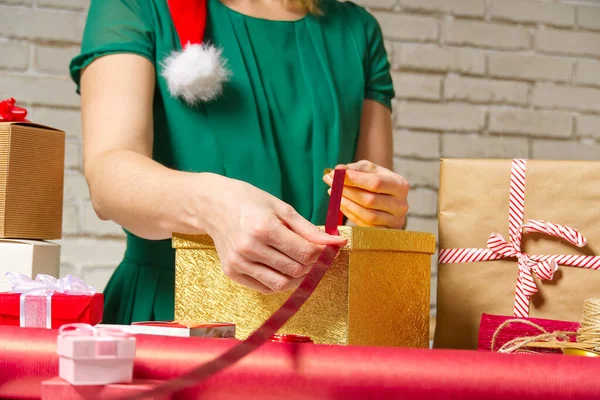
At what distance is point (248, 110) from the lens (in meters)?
0.94

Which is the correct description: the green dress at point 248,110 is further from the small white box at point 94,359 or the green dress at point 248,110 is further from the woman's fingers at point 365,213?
the small white box at point 94,359

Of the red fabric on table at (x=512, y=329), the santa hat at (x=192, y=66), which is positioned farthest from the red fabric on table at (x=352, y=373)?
the santa hat at (x=192, y=66)

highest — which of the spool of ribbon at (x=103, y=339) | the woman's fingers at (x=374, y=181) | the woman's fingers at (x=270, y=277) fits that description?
the woman's fingers at (x=374, y=181)

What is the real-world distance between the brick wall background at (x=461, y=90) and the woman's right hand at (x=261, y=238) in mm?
1100

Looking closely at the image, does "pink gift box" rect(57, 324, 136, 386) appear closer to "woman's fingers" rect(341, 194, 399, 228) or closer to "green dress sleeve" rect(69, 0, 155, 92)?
"woman's fingers" rect(341, 194, 399, 228)

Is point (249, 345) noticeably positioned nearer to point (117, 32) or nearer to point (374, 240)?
point (374, 240)

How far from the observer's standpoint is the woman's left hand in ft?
2.29

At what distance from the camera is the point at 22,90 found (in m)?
1.58

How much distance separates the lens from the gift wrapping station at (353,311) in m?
0.42

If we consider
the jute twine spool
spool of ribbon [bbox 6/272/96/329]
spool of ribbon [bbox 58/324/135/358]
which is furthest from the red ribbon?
the jute twine spool

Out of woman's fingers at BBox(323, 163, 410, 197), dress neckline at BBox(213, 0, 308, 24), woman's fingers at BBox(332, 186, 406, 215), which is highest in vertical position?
dress neckline at BBox(213, 0, 308, 24)

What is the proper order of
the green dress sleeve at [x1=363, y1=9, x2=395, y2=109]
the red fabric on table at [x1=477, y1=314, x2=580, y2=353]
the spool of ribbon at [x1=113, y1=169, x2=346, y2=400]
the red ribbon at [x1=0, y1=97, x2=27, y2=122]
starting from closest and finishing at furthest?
the spool of ribbon at [x1=113, y1=169, x2=346, y2=400]
the red fabric on table at [x1=477, y1=314, x2=580, y2=353]
the red ribbon at [x1=0, y1=97, x2=27, y2=122]
the green dress sleeve at [x1=363, y1=9, x2=395, y2=109]

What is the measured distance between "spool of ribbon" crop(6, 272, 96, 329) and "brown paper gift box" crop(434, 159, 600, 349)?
39 centimetres

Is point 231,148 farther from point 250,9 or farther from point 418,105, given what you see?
point 418,105
